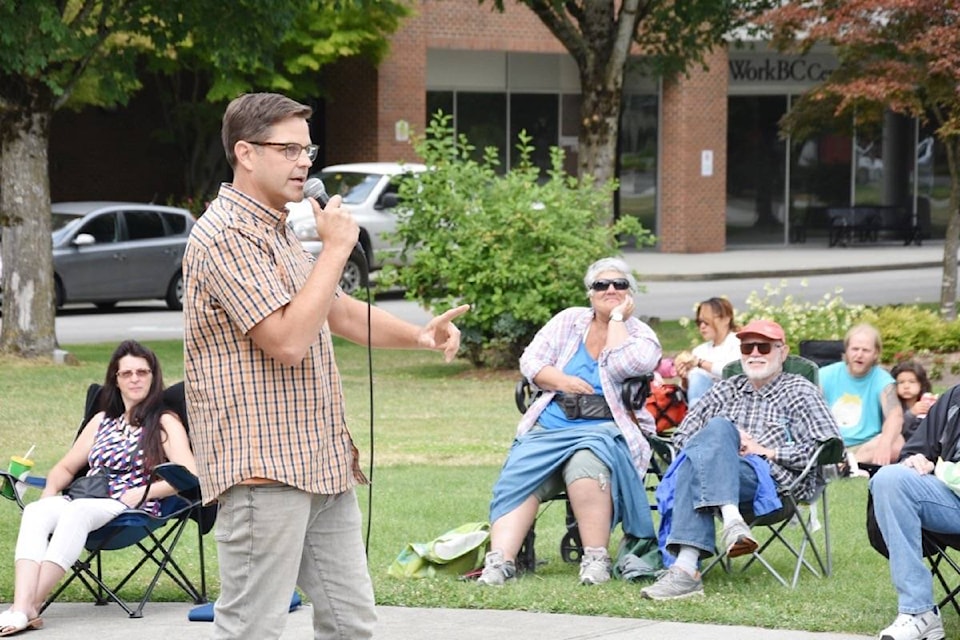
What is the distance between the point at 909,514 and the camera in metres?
6.15

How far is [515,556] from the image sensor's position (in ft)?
24.2

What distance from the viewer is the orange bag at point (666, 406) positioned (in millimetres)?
9586

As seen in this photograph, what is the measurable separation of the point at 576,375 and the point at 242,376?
382 centimetres

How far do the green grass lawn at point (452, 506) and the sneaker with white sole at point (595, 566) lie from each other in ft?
0.21

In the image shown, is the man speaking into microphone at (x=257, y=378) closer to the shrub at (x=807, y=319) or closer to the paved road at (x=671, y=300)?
the shrub at (x=807, y=319)

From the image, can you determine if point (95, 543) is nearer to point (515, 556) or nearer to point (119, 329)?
point (515, 556)

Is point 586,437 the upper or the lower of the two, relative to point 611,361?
lower

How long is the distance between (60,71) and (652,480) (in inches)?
365

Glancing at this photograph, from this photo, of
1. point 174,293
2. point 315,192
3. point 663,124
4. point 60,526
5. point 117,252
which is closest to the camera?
point 315,192

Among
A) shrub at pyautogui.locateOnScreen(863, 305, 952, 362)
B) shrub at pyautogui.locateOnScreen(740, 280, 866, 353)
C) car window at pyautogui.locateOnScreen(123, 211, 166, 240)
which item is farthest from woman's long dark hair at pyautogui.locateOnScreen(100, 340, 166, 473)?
car window at pyautogui.locateOnScreen(123, 211, 166, 240)

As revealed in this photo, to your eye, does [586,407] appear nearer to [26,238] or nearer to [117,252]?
[26,238]

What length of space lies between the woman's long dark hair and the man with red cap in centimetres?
222

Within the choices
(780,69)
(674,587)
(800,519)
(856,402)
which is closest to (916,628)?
(674,587)

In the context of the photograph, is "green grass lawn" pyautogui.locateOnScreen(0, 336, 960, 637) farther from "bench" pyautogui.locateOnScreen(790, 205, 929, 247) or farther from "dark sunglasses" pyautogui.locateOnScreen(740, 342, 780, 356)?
"bench" pyautogui.locateOnScreen(790, 205, 929, 247)
